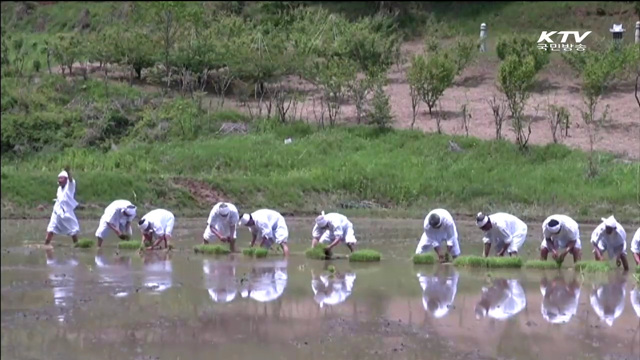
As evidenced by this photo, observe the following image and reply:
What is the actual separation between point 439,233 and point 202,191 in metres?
10.7

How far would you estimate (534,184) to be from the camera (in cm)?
3038

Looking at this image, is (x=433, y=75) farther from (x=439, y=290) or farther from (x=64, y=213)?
(x=439, y=290)

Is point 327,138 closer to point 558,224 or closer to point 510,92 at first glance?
point 510,92

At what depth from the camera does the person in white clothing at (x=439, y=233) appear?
20.6 m

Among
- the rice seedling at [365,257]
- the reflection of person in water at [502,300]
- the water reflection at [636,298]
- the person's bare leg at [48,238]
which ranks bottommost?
the water reflection at [636,298]

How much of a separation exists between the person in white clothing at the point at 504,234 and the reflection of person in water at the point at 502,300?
203 centimetres

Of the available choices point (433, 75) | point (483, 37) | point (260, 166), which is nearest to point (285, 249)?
point (260, 166)

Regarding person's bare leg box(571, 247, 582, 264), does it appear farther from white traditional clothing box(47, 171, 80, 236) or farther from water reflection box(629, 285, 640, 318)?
white traditional clothing box(47, 171, 80, 236)

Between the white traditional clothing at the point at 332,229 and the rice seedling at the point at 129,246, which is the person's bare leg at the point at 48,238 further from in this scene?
the white traditional clothing at the point at 332,229

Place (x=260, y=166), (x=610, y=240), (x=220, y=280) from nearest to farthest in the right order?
1. (x=220, y=280)
2. (x=610, y=240)
3. (x=260, y=166)

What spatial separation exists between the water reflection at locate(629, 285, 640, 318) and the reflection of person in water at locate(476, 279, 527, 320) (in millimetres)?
1538

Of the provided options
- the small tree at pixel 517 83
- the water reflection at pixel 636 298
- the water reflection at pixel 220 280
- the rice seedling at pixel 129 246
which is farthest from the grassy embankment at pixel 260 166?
the water reflection at pixel 636 298

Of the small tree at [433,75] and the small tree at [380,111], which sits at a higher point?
the small tree at [433,75]

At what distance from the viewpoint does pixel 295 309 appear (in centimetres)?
1634
